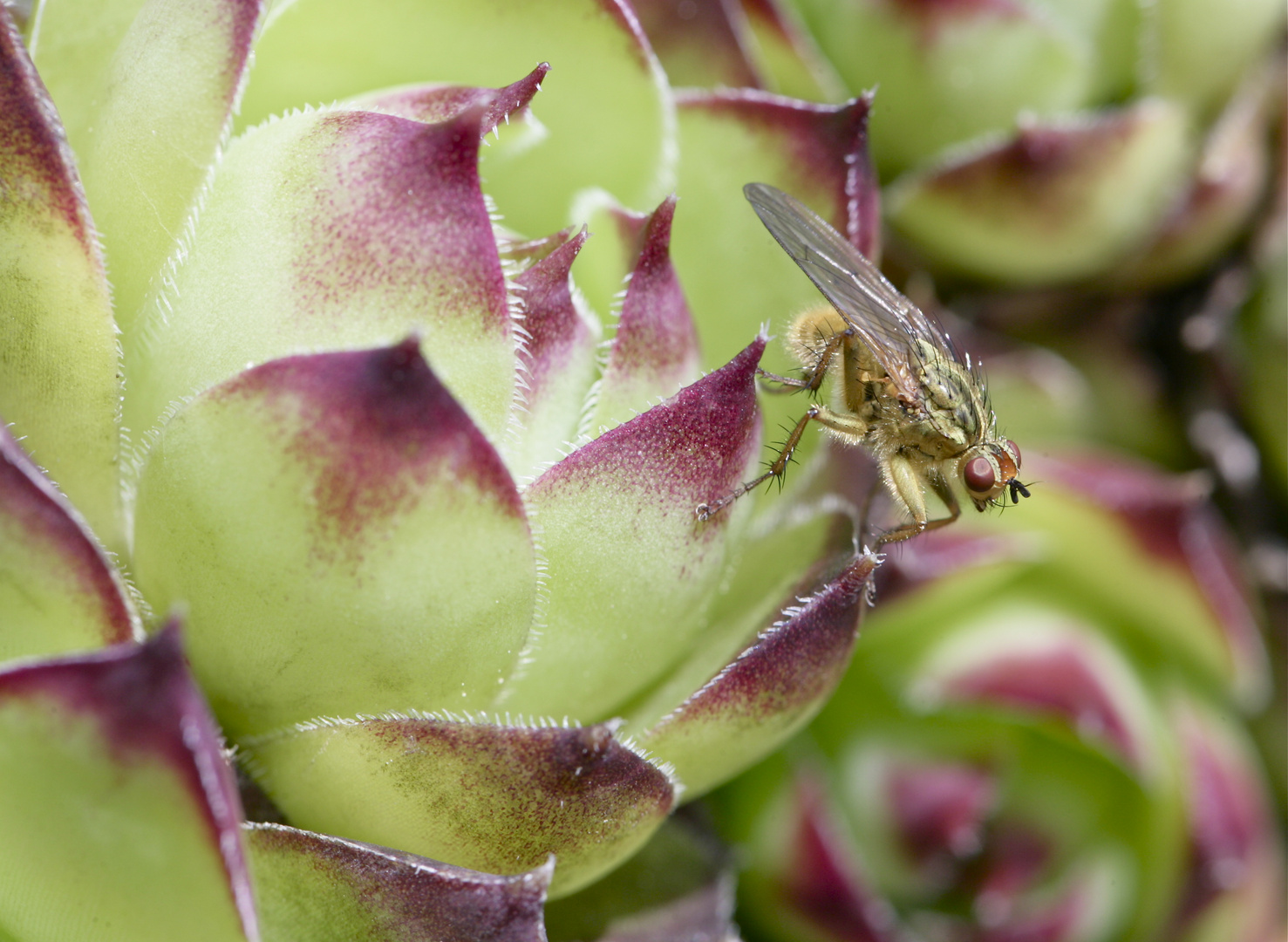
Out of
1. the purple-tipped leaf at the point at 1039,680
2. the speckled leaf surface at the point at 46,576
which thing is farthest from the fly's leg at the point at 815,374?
the speckled leaf surface at the point at 46,576

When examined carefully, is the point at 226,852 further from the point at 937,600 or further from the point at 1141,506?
the point at 1141,506

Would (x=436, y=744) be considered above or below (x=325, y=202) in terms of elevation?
below

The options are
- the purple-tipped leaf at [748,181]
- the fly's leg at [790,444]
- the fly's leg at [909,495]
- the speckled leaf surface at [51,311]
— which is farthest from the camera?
the fly's leg at [909,495]

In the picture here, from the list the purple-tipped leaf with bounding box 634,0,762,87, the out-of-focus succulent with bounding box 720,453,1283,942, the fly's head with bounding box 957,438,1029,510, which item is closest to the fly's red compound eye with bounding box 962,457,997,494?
the fly's head with bounding box 957,438,1029,510

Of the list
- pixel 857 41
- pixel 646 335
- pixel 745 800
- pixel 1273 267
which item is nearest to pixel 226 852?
pixel 646 335

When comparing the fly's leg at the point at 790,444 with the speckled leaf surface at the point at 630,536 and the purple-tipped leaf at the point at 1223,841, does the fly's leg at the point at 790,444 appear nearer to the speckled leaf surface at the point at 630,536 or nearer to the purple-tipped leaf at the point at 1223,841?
the speckled leaf surface at the point at 630,536

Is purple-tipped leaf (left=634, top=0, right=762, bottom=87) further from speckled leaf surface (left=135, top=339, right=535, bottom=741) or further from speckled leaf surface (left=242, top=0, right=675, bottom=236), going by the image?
speckled leaf surface (left=135, top=339, right=535, bottom=741)
